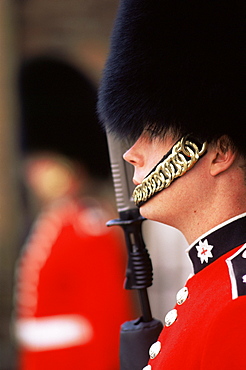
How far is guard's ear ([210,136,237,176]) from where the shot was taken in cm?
134

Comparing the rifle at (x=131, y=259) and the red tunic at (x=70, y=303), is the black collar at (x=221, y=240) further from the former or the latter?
the red tunic at (x=70, y=303)

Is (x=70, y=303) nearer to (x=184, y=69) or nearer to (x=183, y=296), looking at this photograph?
(x=183, y=296)

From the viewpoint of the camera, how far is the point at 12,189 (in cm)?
515

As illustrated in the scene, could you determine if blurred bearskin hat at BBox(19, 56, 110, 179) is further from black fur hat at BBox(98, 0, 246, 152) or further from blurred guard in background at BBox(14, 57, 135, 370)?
black fur hat at BBox(98, 0, 246, 152)

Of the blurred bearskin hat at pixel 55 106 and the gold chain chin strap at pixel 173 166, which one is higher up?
the blurred bearskin hat at pixel 55 106

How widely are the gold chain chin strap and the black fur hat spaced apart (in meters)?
0.03

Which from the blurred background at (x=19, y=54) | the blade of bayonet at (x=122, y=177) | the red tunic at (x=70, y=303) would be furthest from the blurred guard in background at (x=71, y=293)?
the blurred background at (x=19, y=54)

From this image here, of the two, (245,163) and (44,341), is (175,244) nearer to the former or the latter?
(44,341)

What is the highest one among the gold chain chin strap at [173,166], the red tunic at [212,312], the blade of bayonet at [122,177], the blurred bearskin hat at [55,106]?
the blurred bearskin hat at [55,106]

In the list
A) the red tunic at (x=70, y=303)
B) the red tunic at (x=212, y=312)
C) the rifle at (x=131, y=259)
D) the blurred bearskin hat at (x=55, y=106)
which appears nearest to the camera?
the red tunic at (x=212, y=312)

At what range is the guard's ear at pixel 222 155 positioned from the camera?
52.7 inches

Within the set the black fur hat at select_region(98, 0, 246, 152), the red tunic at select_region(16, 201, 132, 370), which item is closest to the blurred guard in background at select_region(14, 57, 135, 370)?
the red tunic at select_region(16, 201, 132, 370)

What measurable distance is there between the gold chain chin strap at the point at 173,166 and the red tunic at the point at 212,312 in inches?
5.2

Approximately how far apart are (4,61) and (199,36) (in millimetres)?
4100
